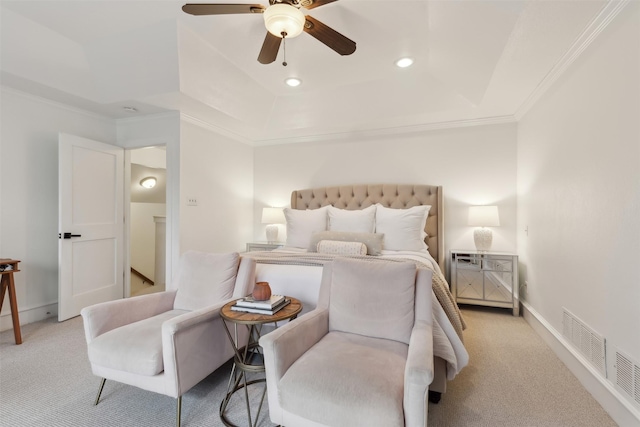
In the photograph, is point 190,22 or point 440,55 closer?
point 190,22

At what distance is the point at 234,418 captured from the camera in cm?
166

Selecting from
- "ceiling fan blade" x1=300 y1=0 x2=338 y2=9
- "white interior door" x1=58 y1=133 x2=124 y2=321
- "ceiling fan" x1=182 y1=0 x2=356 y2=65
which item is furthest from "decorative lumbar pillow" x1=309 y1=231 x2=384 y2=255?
"white interior door" x1=58 y1=133 x2=124 y2=321

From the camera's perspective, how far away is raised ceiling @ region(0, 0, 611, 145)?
2143 millimetres

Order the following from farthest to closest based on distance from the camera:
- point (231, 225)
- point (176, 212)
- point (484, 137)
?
1. point (231, 225)
2. point (484, 137)
3. point (176, 212)

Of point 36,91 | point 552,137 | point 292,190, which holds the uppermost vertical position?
point 36,91

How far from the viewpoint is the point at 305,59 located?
286 cm

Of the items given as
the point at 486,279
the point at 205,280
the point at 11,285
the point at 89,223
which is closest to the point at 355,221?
the point at 486,279

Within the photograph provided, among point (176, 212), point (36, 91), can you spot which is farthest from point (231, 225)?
point (36, 91)

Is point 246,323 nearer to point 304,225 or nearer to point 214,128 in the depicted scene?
point 304,225

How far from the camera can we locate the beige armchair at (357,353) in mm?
1156

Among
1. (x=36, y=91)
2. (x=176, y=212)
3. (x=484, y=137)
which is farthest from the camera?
(x=484, y=137)

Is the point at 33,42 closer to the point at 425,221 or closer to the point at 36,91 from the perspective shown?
the point at 36,91

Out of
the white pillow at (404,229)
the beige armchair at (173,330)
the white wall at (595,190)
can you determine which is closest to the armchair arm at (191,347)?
the beige armchair at (173,330)

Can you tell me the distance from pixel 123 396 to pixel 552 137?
380 centimetres
